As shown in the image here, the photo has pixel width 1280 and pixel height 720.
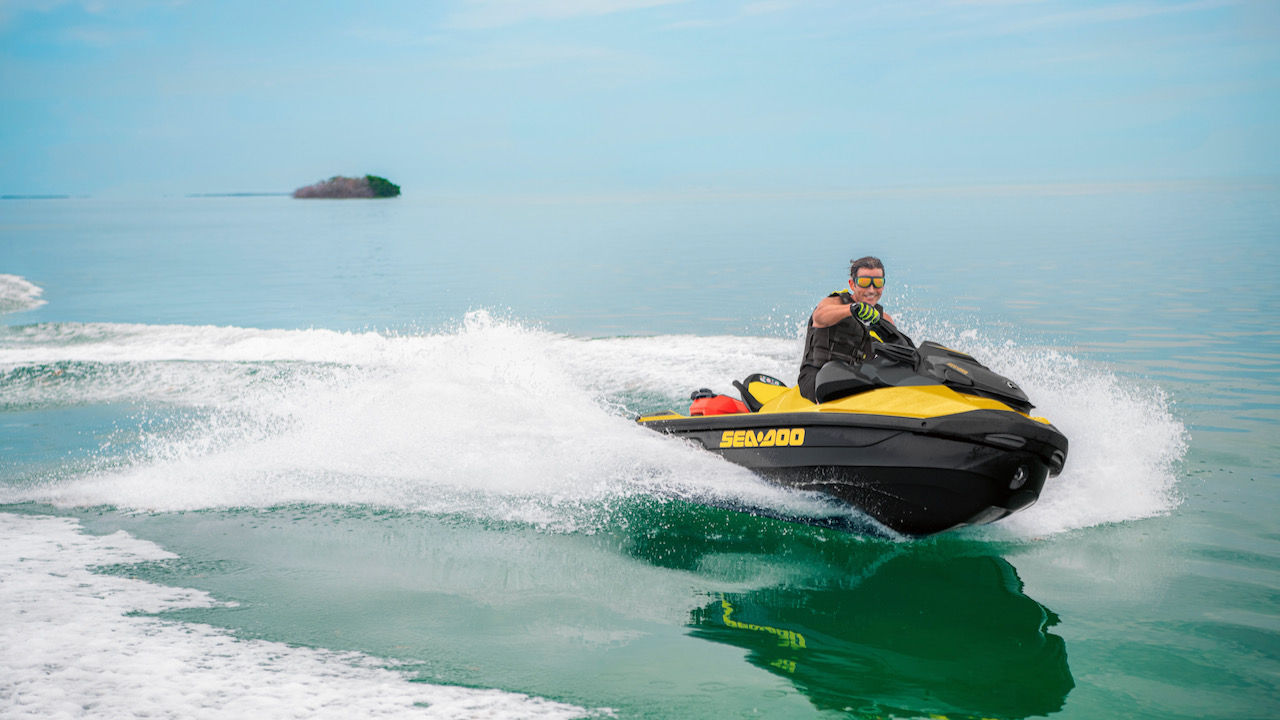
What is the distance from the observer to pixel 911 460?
5.13 m

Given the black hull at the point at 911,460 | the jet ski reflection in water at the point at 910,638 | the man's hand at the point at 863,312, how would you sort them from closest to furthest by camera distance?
the jet ski reflection in water at the point at 910,638, the black hull at the point at 911,460, the man's hand at the point at 863,312

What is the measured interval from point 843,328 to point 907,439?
1000mm

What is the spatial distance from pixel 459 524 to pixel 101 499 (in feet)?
8.47

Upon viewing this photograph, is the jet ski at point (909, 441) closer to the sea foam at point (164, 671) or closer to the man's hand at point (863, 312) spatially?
the man's hand at point (863, 312)

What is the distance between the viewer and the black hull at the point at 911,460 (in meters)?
4.91

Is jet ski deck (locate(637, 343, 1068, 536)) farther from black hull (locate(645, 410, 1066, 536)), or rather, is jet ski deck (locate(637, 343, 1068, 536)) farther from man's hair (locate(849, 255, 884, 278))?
man's hair (locate(849, 255, 884, 278))

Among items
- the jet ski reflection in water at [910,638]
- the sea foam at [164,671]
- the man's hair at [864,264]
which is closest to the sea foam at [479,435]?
the jet ski reflection in water at [910,638]

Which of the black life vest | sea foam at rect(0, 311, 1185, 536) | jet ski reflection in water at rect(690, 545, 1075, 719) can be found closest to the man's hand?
the black life vest

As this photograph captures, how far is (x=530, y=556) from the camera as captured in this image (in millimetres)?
5641

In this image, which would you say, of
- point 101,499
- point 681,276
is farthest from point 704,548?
point 681,276

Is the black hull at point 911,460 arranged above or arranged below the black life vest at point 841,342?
below

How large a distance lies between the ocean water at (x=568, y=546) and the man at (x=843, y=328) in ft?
2.76

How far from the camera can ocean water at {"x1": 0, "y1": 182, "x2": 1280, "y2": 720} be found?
4.07 metres

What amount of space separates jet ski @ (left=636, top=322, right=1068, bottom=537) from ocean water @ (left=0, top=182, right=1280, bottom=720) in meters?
0.26
